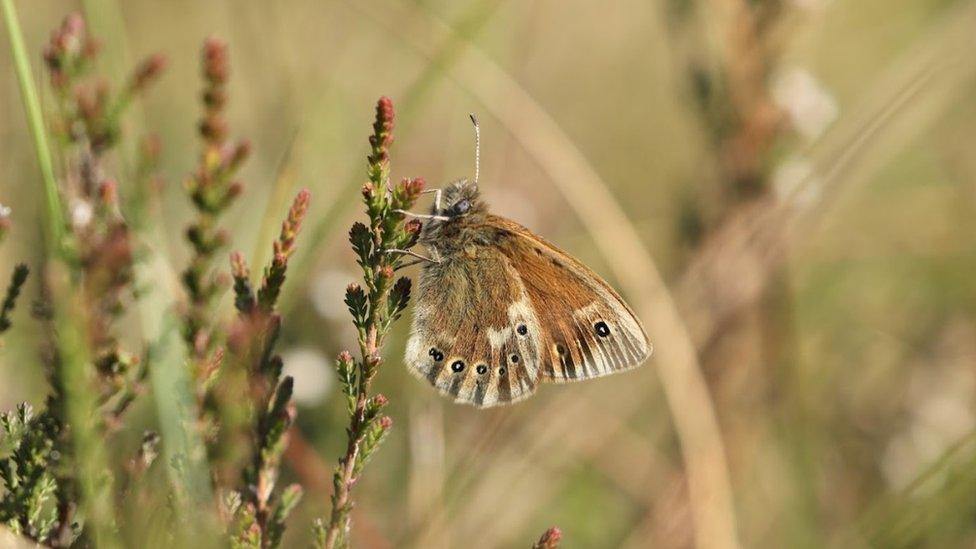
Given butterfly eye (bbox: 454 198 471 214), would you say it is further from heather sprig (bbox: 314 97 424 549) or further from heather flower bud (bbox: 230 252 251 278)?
heather flower bud (bbox: 230 252 251 278)

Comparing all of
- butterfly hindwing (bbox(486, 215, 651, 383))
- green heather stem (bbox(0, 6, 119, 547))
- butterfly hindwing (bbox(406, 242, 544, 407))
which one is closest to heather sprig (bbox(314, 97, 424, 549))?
green heather stem (bbox(0, 6, 119, 547))

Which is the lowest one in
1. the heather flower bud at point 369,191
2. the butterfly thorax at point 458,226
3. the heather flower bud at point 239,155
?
the heather flower bud at point 239,155

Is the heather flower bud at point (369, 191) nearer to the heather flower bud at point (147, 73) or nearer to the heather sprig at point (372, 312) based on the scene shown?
the heather sprig at point (372, 312)

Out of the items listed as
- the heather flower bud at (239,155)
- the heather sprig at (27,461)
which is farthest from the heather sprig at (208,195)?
the heather sprig at (27,461)

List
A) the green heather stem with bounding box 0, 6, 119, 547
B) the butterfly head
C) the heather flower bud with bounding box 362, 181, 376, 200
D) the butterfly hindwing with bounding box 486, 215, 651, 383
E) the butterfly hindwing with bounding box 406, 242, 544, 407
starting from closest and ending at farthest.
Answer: the green heather stem with bounding box 0, 6, 119, 547, the heather flower bud with bounding box 362, 181, 376, 200, the butterfly hindwing with bounding box 406, 242, 544, 407, the butterfly hindwing with bounding box 486, 215, 651, 383, the butterfly head

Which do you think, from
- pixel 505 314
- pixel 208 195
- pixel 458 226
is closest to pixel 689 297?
pixel 505 314

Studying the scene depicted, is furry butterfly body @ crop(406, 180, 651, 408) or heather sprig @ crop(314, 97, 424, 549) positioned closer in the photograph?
heather sprig @ crop(314, 97, 424, 549)

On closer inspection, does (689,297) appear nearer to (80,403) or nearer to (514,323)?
(514,323)
